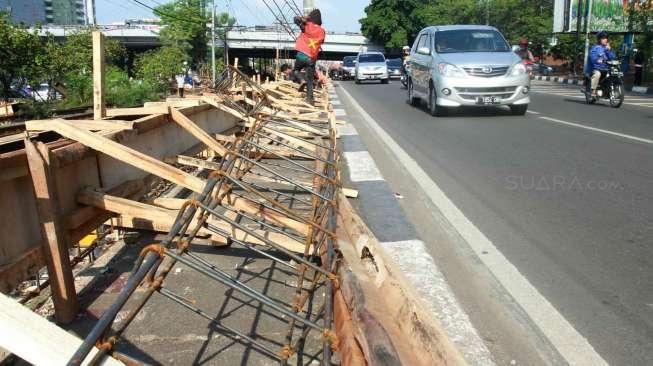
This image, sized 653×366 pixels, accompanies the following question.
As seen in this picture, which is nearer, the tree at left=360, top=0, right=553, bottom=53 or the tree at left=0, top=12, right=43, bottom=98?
the tree at left=0, top=12, right=43, bottom=98

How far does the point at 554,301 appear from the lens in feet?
10.3

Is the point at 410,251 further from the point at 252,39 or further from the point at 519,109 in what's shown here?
the point at 252,39

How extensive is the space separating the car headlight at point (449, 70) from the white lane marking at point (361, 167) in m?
4.87

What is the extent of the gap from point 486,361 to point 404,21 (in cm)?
7532

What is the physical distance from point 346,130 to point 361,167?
11.0 feet

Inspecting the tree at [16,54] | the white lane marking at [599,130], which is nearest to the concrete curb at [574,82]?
the white lane marking at [599,130]

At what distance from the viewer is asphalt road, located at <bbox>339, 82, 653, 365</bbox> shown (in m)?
2.88

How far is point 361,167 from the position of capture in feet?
22.1

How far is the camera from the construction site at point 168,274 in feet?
5.93

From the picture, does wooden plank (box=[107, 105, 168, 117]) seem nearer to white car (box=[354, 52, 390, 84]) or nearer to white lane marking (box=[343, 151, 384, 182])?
white lane marking (box=[343, 151, 384, 182])

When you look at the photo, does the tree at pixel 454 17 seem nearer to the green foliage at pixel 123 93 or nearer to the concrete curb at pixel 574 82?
the concrete curb at pixel 574 82

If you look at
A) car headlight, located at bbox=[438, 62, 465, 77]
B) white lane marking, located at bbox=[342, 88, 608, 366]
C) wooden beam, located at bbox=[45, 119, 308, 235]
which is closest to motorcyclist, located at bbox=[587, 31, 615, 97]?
car headlight, located at bbox=[438, 62, 465, 77]

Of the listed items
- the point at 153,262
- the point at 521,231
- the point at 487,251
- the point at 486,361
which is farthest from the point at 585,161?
the point at 153,262

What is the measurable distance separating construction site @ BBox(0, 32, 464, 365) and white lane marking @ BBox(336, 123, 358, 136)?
201 inches
